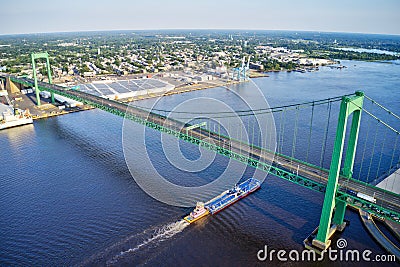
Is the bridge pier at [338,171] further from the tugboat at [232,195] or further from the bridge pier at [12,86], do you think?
the bridge pier at [12,86]

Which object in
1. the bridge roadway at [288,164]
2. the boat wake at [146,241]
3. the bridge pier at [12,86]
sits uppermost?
the bridge roadway at [288,164]

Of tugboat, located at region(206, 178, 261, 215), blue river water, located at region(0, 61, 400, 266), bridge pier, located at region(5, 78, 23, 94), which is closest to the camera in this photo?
blue river water, located at region(0, 61, 400, 266)

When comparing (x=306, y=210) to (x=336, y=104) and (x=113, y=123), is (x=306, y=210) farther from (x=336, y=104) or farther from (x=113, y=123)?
(x=336, y=104)

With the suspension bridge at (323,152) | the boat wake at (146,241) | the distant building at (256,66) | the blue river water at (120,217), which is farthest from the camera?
the distant building at (256,66)

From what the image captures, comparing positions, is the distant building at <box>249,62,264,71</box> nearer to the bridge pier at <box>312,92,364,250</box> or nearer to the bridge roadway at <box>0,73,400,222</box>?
the bridge roadway at <box>0,73,400,222</box>

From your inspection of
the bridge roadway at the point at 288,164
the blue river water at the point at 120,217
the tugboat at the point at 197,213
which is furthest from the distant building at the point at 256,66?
the tugboat at the point at 197,213

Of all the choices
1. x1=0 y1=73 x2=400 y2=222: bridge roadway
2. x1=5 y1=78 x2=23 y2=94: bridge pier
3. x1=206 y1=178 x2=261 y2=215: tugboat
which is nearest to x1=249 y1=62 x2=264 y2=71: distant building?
x1=5 y1=78 x2=23 y2=94: bridge pier

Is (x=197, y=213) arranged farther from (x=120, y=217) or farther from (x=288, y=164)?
(x=288, y=164)
